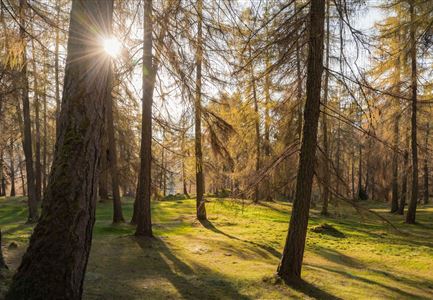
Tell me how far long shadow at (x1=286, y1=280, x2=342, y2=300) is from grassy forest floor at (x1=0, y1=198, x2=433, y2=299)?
2 cm

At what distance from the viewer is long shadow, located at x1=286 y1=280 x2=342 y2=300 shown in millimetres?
6781

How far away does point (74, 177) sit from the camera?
139 inches

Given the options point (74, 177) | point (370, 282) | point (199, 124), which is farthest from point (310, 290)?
point (199, 124)

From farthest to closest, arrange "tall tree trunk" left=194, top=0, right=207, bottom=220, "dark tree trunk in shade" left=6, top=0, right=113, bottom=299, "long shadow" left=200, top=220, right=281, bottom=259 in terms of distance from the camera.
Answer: "long shadow" left=200, top=220, right=281, bottom=259
"tall tree trunk" left=194, top=0, right=207, bottom=220
"dark tree trunk in shade" left=6, top=0, right=113, bottom=299

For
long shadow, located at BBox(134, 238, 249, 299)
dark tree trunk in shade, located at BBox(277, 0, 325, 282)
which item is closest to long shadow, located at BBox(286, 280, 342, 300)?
dark tree trunk in shade, located at BBox(277, 0, 325, 282)

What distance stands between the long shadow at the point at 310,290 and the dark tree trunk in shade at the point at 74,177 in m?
4.46

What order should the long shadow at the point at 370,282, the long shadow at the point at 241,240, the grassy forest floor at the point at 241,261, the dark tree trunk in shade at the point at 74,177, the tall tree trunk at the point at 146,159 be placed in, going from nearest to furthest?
1. the dark tree trunk in shade at the point at 74,177
2. the grassy forest floor at the point at 241,261
3. the long shadow at the point at 370,282
4. the long shadow at the point at 241,240
5. the tall tree trunk at the point at 146,159

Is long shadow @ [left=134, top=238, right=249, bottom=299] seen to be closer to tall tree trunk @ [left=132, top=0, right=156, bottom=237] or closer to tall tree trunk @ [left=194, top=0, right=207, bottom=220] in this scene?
tall tree trunk @ [left=132, top=0, right=156, bottom=237]

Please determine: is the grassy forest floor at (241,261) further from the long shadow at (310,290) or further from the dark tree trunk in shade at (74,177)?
the dark tree trunk in shade at (74,177)

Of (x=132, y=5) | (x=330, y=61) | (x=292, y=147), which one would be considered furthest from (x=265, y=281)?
(x=330, y=61)

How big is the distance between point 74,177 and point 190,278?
450cm

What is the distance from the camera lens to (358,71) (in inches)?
270

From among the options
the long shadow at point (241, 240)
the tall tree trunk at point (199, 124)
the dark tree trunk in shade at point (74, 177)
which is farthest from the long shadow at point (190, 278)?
the dark tree trunk in shade at point (74, 177)

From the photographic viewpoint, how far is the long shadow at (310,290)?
6781 millimetres
